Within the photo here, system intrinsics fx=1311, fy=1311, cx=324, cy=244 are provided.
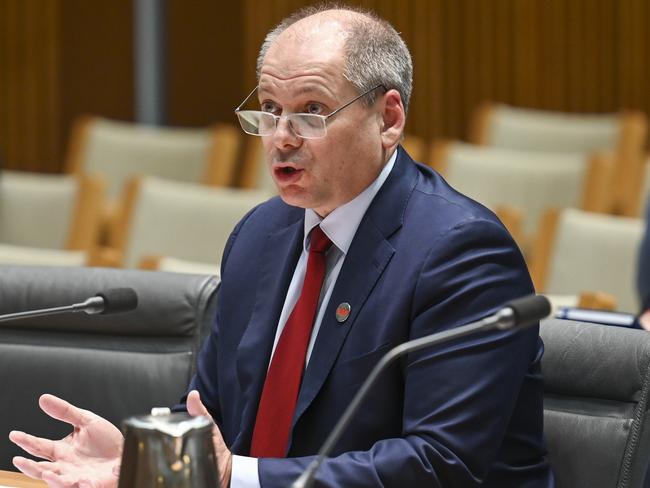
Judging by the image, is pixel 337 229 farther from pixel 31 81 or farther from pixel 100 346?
pixel 31 81

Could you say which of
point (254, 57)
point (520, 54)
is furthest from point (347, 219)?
point (254, 57)

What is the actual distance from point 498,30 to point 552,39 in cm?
31

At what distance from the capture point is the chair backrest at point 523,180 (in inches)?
228

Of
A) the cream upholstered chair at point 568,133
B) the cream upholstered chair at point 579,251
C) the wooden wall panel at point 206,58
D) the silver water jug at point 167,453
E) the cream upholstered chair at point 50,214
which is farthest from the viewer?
the wooden wall panel at point 206,58

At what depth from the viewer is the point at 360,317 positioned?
2.18 meters

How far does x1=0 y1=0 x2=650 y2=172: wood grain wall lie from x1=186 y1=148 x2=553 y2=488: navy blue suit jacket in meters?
5.08

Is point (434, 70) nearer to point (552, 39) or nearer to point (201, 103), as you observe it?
point (552, 39)

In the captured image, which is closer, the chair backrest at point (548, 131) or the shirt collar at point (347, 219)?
the shirt collar at point (347, 219)

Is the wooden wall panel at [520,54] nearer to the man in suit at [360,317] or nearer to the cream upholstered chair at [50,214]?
the cream upholstered chair at [50,214]

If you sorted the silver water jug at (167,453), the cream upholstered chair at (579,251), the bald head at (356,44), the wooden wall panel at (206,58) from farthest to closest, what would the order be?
the wooden wall panel at (206,58)
the cream upholstered chair at (579,251)
the bald head at (356,44)
the silver water jug at (167,453)

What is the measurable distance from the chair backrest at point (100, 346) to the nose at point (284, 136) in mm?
584

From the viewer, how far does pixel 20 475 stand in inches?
86.0

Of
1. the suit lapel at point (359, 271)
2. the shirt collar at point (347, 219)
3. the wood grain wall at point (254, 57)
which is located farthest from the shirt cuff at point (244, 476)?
the wood grain wall at point (254, 57)

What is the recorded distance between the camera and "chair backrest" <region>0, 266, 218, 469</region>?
8.72 feet
